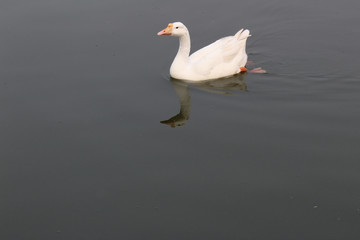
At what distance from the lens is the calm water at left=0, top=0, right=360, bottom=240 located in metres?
6.51

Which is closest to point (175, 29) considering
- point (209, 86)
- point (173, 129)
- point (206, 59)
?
point (206, 59)

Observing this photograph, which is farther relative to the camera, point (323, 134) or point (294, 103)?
point (294, 103)

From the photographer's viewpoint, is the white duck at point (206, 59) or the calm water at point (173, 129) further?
the white duck at point (206, 59)

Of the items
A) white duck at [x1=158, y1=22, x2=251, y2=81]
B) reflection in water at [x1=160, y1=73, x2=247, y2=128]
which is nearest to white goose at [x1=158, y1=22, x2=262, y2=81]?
white duck at [x1=158, y1=22, x2=251, y2=81]

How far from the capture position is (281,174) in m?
7.10

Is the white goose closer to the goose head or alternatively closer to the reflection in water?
Answer: the goose head

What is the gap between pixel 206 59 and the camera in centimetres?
998

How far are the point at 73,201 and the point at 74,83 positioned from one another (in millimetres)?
3574

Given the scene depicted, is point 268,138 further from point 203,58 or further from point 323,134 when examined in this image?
point 203,58

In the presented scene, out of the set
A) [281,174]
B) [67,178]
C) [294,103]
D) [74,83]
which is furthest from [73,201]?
[294,103]

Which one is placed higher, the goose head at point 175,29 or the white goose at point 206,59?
the goose head at point 175,29

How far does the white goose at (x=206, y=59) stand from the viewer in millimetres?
9906

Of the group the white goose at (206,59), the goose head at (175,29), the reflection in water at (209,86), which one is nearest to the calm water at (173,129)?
the reflection in water at (209,86)

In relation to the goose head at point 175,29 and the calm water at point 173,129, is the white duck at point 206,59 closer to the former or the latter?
the goose head at point 175,29
